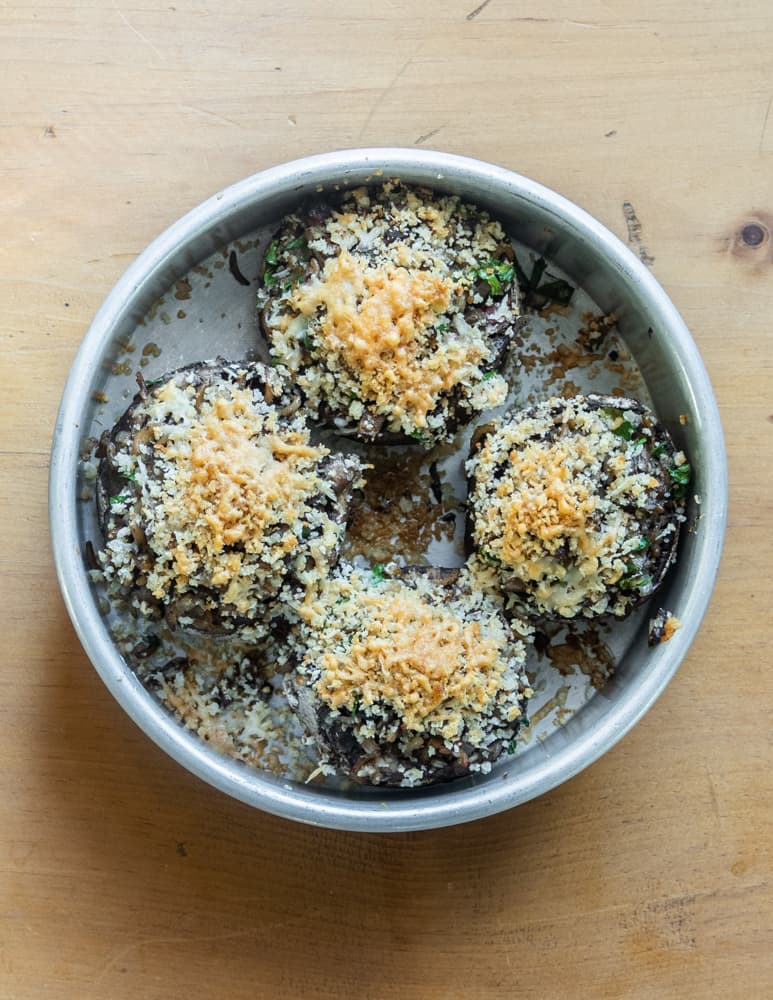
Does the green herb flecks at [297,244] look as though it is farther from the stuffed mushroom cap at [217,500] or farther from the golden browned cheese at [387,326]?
the stuffed mushroom cap at [217,500]

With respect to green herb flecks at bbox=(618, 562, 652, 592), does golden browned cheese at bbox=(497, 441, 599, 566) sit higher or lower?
higher

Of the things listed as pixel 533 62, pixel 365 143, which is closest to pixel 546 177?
pixel 533 62

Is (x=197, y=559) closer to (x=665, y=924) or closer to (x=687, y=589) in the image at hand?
(x=687, y=589)

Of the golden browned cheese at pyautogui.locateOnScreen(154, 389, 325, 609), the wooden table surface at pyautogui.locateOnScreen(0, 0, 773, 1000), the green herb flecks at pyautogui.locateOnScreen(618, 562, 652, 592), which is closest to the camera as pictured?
the golden browned cheese at pyautogui.locateOnScreen(154, 389, 325, 609)

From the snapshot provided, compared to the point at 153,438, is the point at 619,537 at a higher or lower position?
higher

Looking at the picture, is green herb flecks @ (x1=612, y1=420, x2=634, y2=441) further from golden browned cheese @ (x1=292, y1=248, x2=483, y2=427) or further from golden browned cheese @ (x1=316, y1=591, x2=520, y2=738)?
golden browned cheese @ (x1=316, y1=591, x2=520, y2=738)

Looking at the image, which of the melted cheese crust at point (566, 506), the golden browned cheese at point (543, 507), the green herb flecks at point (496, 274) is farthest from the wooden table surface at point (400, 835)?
the golden browned cheese at point (543, 507)

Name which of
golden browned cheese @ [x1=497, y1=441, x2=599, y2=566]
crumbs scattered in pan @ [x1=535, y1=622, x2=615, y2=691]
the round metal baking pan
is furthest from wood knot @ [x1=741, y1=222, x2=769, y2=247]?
crumbs scattered in pan @ [x1=535, y1=622, x2=615, y2=691]

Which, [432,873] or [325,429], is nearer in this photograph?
[325,429]
